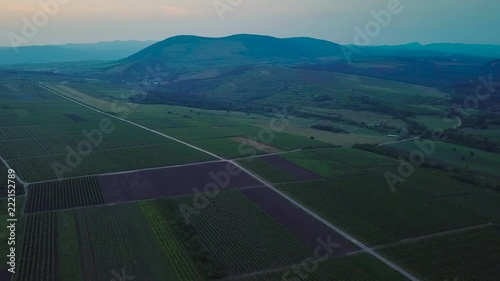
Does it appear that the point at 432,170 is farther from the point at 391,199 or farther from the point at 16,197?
the point at 16,197

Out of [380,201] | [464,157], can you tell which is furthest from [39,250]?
[464,157]

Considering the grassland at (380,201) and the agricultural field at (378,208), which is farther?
the grassland at (380,201)

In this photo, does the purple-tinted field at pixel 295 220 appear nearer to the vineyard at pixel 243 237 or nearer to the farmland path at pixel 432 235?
the vineyard at pixel 243 237

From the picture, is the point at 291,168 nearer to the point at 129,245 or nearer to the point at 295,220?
the point at 295,220

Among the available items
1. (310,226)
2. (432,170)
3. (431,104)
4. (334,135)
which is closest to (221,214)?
(310,226)
